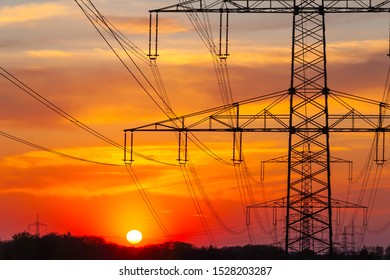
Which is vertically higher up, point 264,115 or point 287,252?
point 264,115

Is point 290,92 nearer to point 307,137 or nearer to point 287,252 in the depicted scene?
point 307,137

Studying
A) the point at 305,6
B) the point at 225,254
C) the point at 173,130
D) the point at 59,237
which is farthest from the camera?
the point at 59,237

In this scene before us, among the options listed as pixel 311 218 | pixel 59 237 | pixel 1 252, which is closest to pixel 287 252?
pixel 311 218

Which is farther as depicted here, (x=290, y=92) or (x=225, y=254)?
(x=225, y=254)

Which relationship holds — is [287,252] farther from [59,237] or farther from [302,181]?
[59,237]

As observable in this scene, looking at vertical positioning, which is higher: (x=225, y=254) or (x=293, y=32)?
(x=293, y=32)

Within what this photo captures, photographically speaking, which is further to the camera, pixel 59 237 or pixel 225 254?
pixel 59 237
